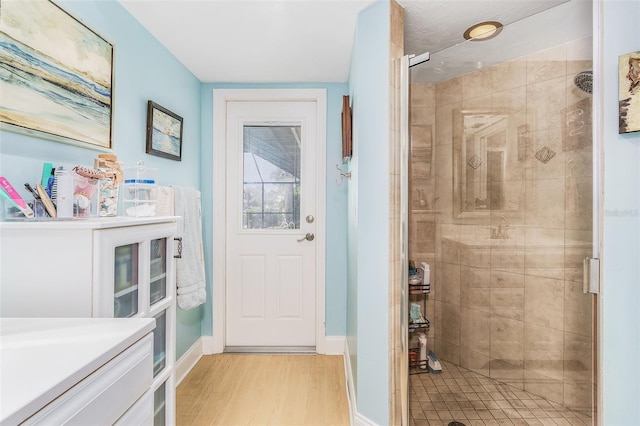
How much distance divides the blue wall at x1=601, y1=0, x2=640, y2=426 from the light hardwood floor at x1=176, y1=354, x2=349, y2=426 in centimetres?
131

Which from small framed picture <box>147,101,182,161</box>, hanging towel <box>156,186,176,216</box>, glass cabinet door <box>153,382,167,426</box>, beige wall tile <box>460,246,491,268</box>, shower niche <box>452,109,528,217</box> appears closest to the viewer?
glass cabinet door <box>153,382,167,426</box>

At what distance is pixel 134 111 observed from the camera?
1.82 m

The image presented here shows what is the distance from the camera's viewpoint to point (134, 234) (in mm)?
1174

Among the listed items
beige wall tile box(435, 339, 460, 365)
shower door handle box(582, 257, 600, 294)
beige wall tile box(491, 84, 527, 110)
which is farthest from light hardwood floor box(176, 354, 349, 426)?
beige wall tile box(491, 84, 527, 110)

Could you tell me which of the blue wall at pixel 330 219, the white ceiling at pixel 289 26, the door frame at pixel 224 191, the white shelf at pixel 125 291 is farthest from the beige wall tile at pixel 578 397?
the white shelf at pixel 125 291

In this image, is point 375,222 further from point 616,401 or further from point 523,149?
point 616,401

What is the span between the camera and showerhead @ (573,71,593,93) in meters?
1.27

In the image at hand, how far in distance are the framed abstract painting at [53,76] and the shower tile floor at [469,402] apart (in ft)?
6.36

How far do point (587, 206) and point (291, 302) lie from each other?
7.08 feet

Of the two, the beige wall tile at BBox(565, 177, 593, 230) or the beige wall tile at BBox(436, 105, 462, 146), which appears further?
the beige wall tile at BBox(436, 105, 462, 146)

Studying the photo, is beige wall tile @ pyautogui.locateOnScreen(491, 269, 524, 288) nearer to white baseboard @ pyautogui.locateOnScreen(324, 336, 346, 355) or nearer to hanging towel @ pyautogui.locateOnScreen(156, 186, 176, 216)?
white baseboard @ pyautogui.locateOnScreen(324, 336, 346, 355)

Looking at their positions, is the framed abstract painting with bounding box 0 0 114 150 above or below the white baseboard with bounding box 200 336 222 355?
above

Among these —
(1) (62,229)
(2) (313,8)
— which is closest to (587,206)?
(2) (313,8)

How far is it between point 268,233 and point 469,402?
1.85 metres
